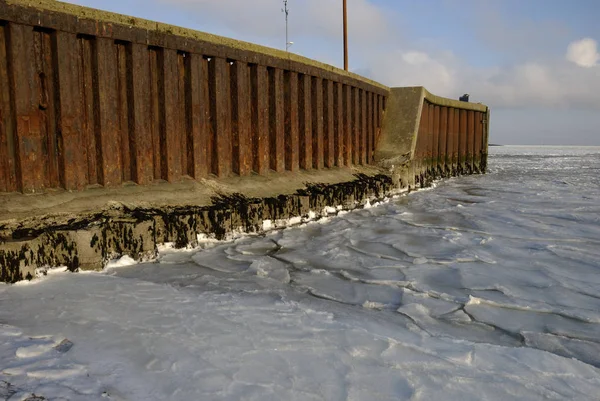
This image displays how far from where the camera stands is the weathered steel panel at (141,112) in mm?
4031

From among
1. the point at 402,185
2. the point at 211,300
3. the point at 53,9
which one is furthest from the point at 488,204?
the point at 53,9

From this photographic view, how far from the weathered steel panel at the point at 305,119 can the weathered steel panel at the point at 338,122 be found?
87 cm

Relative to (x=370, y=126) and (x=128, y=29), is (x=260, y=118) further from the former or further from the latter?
(x=370, y=126)

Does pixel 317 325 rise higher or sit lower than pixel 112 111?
lower

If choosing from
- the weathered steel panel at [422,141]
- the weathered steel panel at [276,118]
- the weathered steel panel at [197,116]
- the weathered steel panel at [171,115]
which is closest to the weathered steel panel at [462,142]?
the weathered steel panel at [422,141]

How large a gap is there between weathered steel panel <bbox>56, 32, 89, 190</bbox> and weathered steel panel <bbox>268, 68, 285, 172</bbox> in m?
2.45

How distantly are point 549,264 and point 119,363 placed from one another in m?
3.19

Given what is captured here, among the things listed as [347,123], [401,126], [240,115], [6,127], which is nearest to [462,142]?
[401,126]

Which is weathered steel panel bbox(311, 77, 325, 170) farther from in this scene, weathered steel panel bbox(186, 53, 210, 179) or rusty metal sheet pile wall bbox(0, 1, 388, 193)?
weathered steel panel bbox(186, 53, 210, 179)

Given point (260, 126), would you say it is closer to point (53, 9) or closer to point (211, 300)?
point (53, 9)

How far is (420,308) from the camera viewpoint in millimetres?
2605

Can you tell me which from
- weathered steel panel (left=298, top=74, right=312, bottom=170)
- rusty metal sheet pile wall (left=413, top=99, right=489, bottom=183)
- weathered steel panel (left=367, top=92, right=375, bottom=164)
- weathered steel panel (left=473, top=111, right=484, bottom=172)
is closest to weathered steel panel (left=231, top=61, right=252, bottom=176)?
weathered steel panel (left=298, top=74, right=312, bottom=170)

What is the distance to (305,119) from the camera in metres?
6.29

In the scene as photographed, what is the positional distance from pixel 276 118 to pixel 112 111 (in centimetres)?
225
